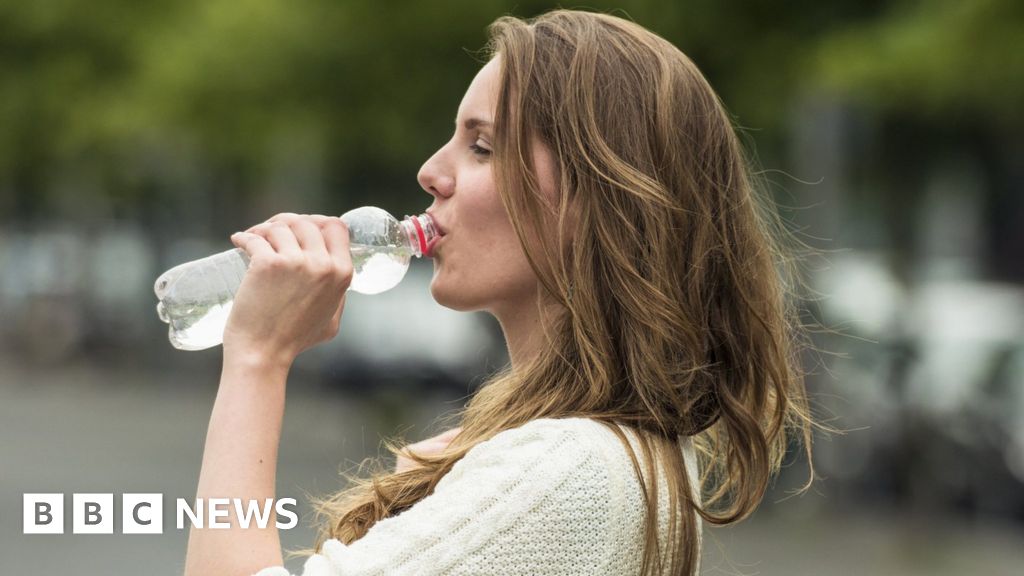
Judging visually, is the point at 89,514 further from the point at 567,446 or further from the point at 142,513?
the point at 567,446

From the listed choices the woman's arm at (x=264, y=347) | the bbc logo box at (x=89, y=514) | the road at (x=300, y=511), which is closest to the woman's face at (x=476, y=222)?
the woman's arm at (x=264, y=347)

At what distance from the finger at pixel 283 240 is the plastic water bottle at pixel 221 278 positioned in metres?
0.61

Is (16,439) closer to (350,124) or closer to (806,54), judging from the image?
(350,124)

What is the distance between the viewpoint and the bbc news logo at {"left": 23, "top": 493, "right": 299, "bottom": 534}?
2088 millimetres

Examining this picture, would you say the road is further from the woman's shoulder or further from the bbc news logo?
the woman's shoulder

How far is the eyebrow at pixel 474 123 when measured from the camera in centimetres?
250

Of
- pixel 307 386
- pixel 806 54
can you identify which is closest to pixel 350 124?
pixel 806 54

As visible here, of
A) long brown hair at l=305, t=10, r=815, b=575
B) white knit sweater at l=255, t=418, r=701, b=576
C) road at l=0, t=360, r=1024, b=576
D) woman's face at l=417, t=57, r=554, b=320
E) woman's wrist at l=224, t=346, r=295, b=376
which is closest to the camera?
white knit sweater at l=255, t=418, r=701, b=576

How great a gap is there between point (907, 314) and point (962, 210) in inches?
300

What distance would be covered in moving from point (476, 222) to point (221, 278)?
30.3 inches

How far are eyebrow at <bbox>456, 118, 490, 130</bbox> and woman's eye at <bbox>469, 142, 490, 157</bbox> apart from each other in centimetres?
3

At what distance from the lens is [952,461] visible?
11883 mm

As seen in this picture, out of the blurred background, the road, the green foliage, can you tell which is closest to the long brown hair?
the blurred background

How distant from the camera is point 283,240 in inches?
88.9
